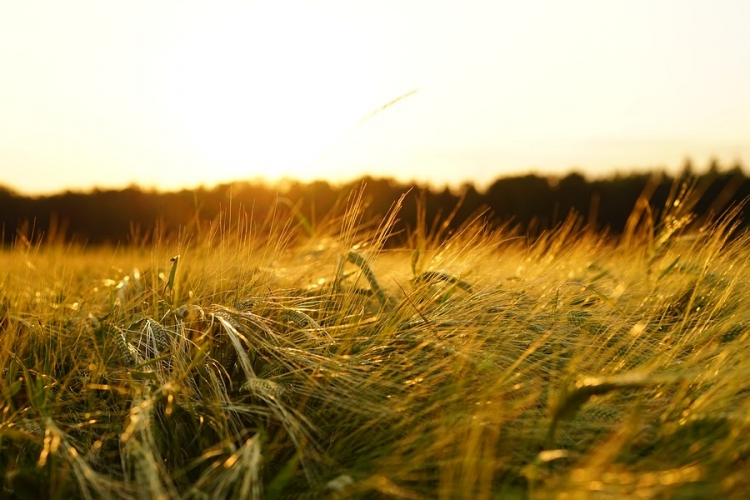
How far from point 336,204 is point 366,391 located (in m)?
1.32

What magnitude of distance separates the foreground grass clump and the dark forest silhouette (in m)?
0.59

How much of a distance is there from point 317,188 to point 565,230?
1.39 m

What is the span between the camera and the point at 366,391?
62.2 inches

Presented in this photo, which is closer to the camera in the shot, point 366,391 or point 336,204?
point 366,391

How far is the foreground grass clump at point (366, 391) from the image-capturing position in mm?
1254

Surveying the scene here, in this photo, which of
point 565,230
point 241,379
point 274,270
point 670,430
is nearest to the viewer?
point 670,430

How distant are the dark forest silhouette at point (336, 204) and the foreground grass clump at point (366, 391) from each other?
0.59 metres

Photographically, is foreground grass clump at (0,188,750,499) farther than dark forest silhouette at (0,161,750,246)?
No

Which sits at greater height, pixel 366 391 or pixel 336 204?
pixel 336 204

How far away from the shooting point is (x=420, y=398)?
1592 mm

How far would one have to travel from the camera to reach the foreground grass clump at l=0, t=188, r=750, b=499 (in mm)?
1254

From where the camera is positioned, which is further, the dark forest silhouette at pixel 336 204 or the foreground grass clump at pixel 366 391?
the dark forest silhouette at pixel 336 204

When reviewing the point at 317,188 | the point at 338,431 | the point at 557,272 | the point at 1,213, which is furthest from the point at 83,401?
the point at 1,213

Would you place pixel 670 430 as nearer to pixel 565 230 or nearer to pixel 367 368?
pixel 367 368
